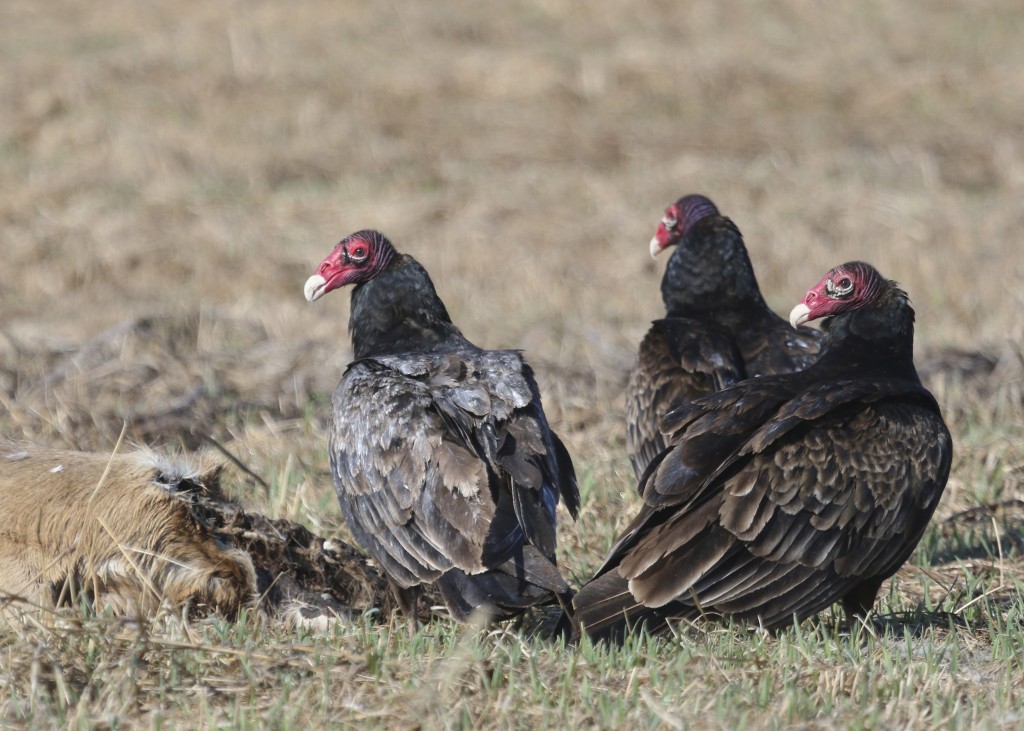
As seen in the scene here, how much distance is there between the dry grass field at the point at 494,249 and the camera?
10.4 ft

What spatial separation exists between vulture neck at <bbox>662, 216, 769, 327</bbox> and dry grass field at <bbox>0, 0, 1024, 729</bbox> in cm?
78

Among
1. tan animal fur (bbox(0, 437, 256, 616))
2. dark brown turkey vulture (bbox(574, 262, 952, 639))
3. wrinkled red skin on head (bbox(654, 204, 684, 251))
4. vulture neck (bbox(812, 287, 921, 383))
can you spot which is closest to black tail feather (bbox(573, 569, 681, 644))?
dark brown turkey vulture (bbox(574, 262, 952, 639))

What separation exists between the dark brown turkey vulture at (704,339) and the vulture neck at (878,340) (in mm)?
490

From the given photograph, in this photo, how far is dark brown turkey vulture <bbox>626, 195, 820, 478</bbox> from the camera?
5305 mm

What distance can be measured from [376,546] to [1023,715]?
1881mm

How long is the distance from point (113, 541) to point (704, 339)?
102 inches

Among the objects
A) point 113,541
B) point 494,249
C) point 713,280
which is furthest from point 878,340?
point 494,249

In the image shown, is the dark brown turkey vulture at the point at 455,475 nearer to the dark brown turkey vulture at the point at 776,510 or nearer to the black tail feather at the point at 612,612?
the black tail feather at the point at 612,612

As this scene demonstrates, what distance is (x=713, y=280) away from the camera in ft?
19.6

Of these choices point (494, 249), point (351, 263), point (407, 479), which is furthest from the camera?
point (494, 249)

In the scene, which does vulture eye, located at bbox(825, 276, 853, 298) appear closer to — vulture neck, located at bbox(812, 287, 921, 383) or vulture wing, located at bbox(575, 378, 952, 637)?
vulture neck, located at bbox(812, 287, 921, 383)

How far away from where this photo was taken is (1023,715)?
305 centimetres

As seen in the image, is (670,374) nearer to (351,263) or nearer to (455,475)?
(351,263)

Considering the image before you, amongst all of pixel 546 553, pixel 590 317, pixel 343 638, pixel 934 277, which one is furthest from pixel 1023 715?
pixel 934 277
